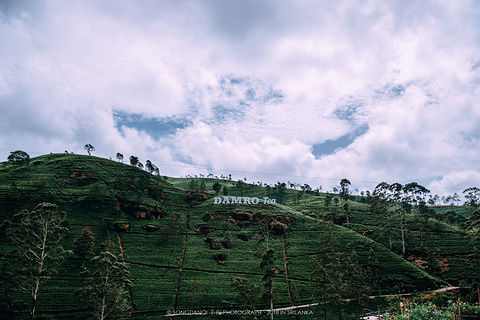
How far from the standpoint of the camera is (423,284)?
273 ft

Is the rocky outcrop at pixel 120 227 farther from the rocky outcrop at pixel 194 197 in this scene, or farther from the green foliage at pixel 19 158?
the green foliage at pixel 19 158

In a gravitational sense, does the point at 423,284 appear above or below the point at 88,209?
below

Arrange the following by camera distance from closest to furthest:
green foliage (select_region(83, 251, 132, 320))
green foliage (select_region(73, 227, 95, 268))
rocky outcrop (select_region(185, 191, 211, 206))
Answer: green foliage (select_region(83, 251, 132, 320))
green foliage (select_region(73, 227, 95, 268))
rocky outcrop (select_region(185, 191, 211, 206))

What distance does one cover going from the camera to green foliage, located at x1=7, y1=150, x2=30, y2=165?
13825cm

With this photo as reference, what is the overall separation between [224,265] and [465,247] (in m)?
98.6

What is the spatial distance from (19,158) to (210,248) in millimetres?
121230

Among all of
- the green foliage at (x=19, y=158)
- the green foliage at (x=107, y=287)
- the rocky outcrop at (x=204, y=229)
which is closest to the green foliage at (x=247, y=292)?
the green foliage at (x=107, y=287)

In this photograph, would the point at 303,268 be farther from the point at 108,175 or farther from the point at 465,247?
the point at 108,175

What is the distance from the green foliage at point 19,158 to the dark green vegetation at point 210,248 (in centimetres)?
210

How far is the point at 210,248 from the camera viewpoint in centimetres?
10125

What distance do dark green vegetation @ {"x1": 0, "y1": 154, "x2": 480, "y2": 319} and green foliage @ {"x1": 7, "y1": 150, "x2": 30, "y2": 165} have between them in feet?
6.90

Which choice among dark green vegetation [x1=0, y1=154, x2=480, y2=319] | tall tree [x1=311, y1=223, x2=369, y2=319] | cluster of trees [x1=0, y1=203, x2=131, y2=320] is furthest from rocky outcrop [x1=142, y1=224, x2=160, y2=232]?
tall tree [x1=311, y1=223, x2=369, y2=319]

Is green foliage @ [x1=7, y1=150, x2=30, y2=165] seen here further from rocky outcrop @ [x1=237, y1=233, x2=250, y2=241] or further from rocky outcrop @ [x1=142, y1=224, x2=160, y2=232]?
rocky outcrop @ [x1=237, y1=233, x2=250, y2=241]

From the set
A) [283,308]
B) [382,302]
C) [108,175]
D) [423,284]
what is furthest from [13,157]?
[423,284]
